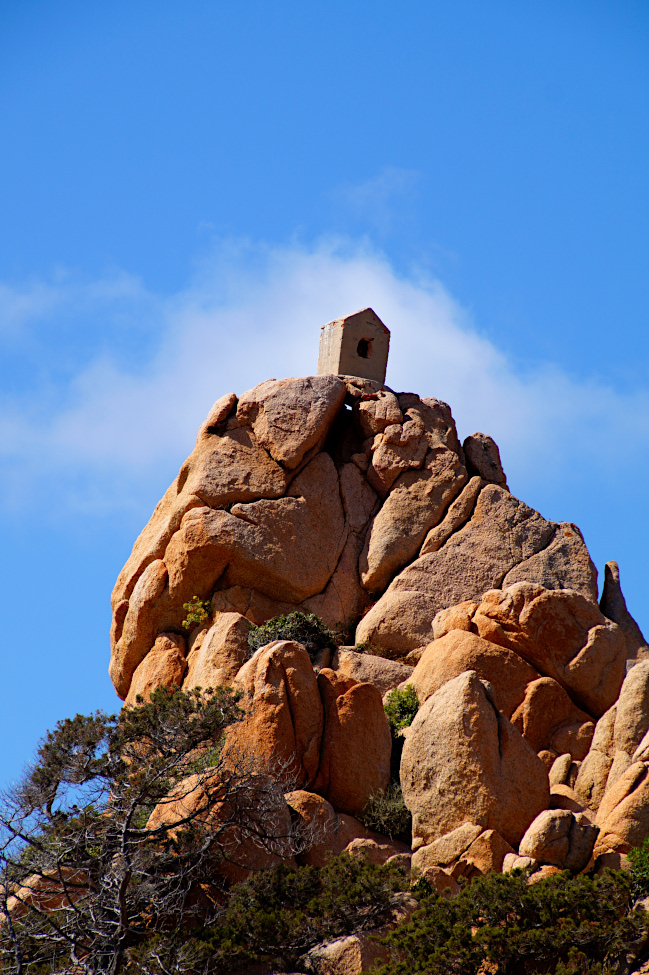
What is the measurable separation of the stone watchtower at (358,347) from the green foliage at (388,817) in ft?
64.5

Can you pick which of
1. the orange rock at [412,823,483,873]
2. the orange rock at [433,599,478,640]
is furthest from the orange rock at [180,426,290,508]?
the orange rock at [412,823,483,873]

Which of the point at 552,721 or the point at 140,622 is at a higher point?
the point at 140,622

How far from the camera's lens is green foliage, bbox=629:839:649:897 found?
24.1 meters

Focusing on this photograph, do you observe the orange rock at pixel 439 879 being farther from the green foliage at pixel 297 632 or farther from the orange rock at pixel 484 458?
the orange rock at pixel 484 458

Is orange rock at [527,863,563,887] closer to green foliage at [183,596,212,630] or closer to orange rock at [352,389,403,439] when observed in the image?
green foliage at [183,596,212,630]

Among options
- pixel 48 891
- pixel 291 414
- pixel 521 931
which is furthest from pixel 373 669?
pixel 48 891

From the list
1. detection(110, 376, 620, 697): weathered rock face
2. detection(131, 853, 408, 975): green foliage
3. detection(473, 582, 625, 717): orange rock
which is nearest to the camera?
detection(131, 853, 408, 975): green foliage

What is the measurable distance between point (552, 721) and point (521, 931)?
1022 cm

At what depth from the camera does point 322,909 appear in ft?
79.0

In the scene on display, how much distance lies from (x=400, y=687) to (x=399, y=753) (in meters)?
3.32

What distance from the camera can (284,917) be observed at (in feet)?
77.6

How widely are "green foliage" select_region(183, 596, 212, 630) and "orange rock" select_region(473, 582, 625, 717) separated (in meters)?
9.37

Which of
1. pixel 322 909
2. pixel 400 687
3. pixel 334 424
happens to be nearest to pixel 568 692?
pixel 400 687

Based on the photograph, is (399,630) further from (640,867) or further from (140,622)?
(640,867)
